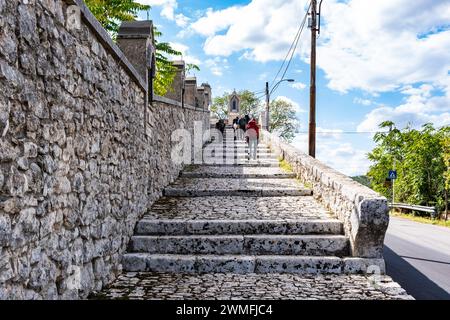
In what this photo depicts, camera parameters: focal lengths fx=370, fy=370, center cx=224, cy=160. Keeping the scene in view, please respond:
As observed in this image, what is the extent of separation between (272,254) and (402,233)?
1035 centimetres

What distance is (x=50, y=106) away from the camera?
282cm

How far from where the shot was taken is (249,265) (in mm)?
4797

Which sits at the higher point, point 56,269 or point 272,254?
point 56,269

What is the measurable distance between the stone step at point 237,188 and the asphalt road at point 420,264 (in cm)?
241

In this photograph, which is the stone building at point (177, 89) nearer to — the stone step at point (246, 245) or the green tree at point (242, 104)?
the stone step at point (246, 245)

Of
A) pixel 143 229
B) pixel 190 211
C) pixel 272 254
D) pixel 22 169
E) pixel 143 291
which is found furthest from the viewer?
pixel 190 211

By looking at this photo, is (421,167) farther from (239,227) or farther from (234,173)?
(239,227)

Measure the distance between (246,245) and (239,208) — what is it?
145 centimetres

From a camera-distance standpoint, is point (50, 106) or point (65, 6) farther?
point (65, 6)

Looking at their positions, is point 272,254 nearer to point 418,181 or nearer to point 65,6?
point 65,6

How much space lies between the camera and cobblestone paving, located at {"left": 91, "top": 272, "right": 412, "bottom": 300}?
393 cm

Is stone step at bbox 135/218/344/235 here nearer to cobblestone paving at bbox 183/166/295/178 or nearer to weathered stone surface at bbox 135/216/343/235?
weathered stone surface at bbox 135/216/343/235

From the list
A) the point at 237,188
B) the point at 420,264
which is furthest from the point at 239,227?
the point at 420,264
